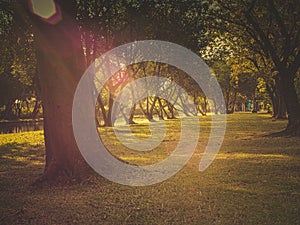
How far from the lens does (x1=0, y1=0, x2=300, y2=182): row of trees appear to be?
30.8 ft

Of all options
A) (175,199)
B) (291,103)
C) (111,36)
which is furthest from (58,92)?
(111,36)

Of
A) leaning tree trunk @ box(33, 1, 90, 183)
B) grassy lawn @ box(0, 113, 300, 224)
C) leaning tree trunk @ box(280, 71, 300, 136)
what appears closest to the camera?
grassy lawn @ box(0, 113, 300, 224)

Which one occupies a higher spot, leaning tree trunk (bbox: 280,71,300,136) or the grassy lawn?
leaning tree trunk (bbox: 280,71,300,136)

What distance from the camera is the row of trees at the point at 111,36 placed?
939 centimetres

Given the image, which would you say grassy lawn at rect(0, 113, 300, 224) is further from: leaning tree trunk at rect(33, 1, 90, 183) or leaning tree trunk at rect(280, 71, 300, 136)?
leaning tree trunk at rect(280, 71, 300, 136)

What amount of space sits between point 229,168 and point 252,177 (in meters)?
1.69

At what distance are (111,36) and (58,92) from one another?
24.1 meters

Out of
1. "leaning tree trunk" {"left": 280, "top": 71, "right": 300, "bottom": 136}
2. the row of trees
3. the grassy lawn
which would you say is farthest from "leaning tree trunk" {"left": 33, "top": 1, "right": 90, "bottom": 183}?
"leaning tree trunk" {"left": 280, "top": 71, "right": 300, "bottom": 136}

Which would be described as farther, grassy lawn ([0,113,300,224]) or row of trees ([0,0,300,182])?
row of trees ([0,0,300,182])

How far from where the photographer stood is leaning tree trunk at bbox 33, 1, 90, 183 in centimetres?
931

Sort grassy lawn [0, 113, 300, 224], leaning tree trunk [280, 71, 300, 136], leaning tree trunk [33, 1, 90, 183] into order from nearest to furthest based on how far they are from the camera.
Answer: grassy lawn [0, 113, 300, 224]
leaning tree trunk [33, 1, 90, 183]
leaning tree trunk [280, 71, 300, 136]

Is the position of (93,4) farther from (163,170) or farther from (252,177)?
(252,177)

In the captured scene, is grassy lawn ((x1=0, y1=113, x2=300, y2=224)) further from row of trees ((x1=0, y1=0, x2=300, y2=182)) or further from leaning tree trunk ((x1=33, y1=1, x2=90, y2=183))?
row of trees ((x1=0, y1=0, x2=300, y2=182))

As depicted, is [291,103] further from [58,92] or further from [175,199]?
[58,92]
